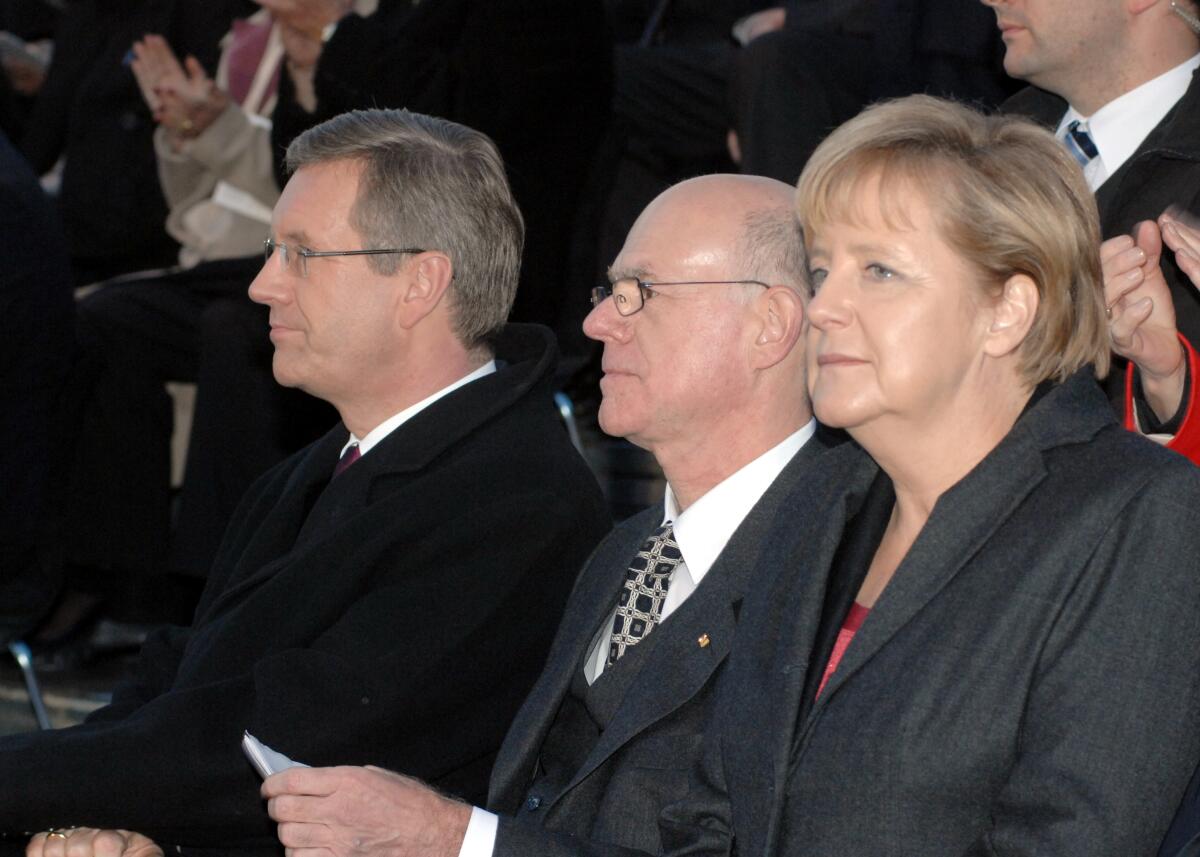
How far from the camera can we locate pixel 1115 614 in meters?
2.14

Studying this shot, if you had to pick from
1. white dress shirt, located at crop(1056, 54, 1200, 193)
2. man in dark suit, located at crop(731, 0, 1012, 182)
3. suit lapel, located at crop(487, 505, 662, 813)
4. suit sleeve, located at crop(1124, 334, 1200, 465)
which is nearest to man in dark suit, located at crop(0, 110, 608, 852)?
suit lapel, located at crop(487, 505, 662, 813)

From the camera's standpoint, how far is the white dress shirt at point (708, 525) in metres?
2.90

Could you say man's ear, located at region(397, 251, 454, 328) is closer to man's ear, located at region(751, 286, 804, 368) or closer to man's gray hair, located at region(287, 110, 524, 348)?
man's gray hair, located at region(287, 110, 524, 348)

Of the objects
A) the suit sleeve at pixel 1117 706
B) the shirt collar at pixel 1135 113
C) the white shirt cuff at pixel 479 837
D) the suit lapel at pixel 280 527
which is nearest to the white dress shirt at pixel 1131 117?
the shirt collar at pixel 1135 113

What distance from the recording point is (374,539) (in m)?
3.16

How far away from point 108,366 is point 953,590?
3.83 m

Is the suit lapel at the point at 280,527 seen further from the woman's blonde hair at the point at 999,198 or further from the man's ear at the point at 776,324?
the woman's blonde hair at the point at 999,198

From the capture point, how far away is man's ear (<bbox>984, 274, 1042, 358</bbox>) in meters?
2.34

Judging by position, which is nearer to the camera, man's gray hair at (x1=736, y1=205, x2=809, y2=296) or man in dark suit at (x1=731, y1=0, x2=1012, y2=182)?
man's gray hair at (x1=736, y1=205, x2=809, y2=296)

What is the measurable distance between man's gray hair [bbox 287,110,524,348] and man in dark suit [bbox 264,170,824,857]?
1.50 feet

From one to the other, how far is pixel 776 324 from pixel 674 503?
0.35m

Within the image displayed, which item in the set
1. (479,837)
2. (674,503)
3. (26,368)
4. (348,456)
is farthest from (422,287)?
(26,368)

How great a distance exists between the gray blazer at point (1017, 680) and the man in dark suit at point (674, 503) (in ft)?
0.90

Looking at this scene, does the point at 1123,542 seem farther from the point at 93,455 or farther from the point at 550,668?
the point at 93,455
